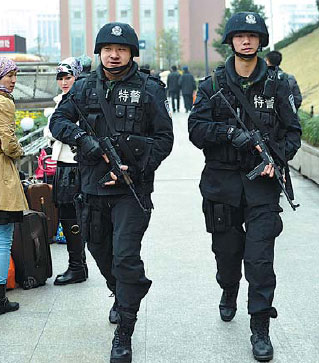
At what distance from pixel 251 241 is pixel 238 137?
24.3 inches

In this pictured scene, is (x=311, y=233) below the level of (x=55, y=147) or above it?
below

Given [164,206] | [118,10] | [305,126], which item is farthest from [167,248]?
[118,10]

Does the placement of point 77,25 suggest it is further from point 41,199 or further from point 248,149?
point 248,149

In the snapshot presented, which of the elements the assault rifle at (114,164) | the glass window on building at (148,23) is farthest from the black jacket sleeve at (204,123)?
the glass window on building at (148,23)

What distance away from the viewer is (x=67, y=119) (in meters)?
4.57

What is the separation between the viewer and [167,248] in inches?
282

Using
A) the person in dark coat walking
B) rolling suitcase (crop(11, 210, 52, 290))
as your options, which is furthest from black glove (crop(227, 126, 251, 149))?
the person in dark coat walking

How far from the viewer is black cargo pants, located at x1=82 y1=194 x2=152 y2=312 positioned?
4211 mm

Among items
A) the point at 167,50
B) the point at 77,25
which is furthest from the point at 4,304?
the point at 77,25

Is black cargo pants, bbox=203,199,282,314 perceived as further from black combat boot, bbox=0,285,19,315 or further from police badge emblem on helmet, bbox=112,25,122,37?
black combat boot, bbox=0,285,19,315

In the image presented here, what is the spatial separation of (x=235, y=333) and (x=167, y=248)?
8.37ft

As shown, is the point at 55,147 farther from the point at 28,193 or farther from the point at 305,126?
the point at 305,126

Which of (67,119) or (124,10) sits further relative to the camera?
(124,10)

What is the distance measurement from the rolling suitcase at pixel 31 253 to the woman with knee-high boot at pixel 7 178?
51cm
